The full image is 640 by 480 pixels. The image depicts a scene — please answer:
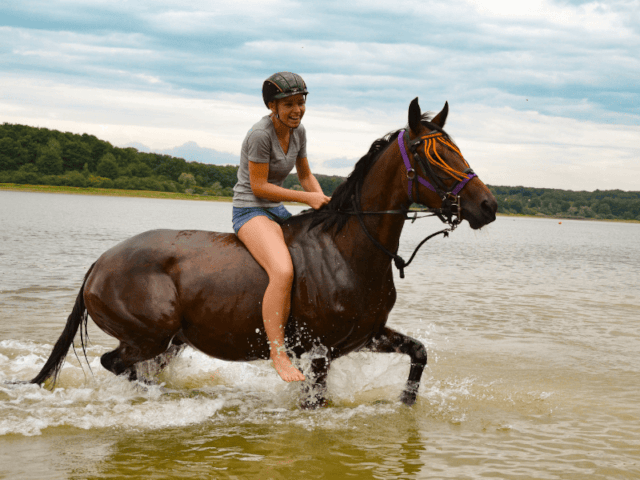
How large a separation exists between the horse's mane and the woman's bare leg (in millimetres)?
412

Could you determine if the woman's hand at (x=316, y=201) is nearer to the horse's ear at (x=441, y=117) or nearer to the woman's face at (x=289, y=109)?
the woman's face at (x=289, y=109)

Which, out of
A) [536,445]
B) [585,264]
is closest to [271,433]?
[536,445]

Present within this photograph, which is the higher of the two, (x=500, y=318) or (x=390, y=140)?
(x=390, y=140)

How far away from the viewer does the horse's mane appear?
16.2 ft

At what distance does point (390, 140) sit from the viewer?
493 cm

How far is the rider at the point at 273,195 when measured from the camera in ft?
15.9

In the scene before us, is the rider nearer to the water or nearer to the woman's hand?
the woman's hand

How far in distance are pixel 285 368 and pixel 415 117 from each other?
7.52ft

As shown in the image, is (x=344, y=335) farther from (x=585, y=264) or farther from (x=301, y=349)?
(x=585, y=264)

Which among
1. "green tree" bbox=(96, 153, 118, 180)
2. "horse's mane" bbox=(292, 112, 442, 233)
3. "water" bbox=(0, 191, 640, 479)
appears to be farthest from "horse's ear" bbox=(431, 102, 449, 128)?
"green tree" bbox=(96, 153, 118, 180)

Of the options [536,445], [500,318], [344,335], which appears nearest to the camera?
[344,335]

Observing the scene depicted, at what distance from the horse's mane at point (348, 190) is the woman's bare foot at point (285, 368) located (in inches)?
44.3

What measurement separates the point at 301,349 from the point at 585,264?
23624mm

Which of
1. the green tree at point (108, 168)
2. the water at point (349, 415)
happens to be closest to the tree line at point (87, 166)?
the green tree at point (108, 168)
